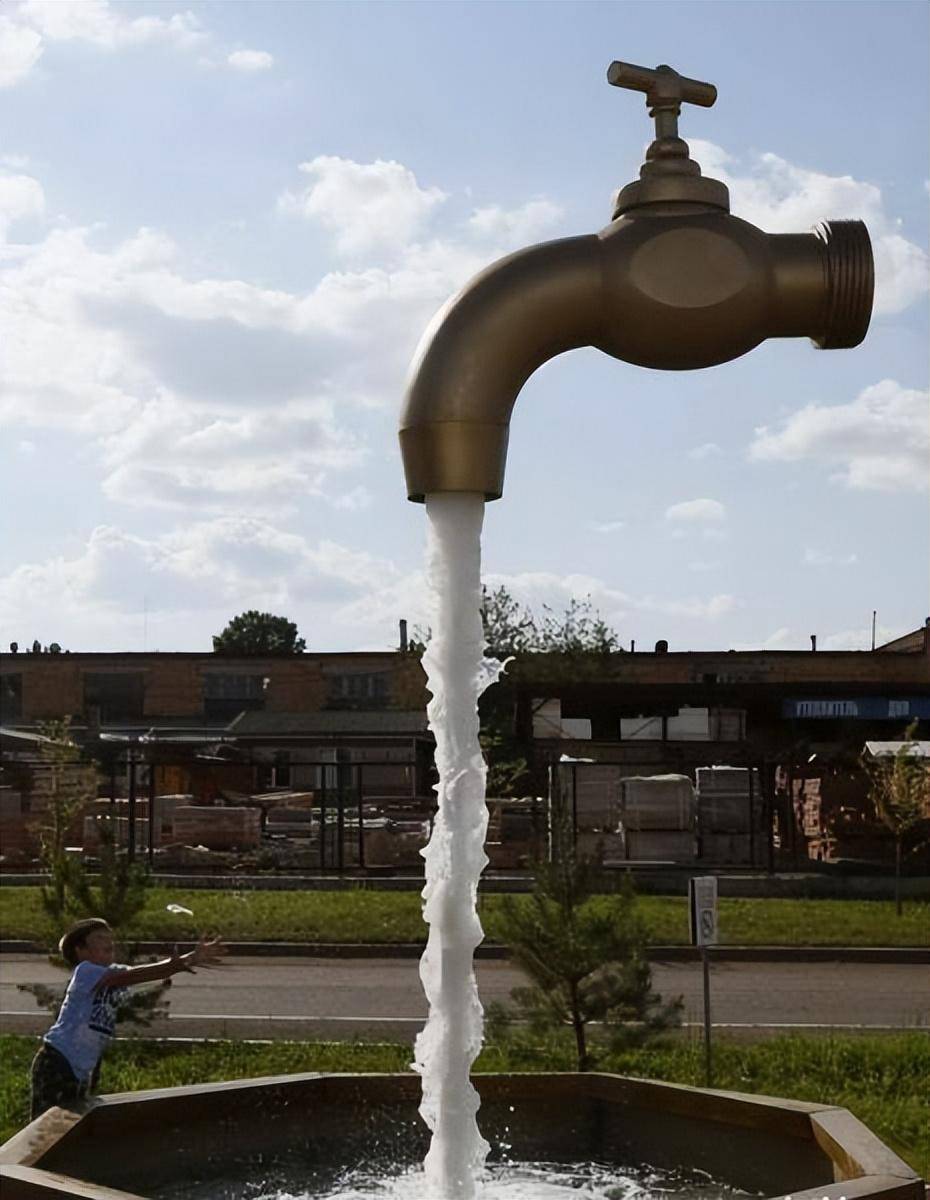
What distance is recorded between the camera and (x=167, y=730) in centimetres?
5262

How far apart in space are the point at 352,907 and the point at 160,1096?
14903 millimetres

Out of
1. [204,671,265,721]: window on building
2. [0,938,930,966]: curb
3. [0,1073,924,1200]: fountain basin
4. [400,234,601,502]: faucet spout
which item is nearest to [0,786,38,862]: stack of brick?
[0,938,930,966]: curb

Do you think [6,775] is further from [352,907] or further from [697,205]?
[697,205]

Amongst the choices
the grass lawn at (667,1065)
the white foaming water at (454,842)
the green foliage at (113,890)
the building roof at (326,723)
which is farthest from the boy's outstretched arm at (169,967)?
the building roof at (326,723)

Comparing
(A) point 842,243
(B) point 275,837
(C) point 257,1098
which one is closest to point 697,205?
(A) point 842,243

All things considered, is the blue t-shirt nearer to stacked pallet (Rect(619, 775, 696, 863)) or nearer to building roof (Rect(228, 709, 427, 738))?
stacked pallet (Rect(619, 775, 696, 863))

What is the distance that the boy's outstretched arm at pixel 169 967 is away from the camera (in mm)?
5043

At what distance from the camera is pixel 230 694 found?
188 ft

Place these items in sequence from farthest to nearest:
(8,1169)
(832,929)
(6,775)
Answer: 1. (6,775)
2. (832,929)
3. (8,1169)

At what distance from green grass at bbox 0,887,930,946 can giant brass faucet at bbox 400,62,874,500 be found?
40.6ft

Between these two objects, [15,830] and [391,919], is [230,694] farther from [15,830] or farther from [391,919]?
[391,919]

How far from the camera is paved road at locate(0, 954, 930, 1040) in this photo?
12.1 metres

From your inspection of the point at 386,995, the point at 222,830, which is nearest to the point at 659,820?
the point at 222,830

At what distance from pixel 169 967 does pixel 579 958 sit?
4.31 metres
